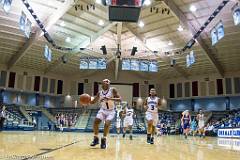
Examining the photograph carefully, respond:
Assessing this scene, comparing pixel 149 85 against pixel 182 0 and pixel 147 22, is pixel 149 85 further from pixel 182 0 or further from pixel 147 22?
pixel 182 0

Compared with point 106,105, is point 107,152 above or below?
below

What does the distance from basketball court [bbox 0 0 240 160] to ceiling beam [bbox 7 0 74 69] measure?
0.09m

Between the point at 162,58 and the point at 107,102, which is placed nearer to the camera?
the point at 107,102

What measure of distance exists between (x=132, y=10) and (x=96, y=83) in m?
29.9

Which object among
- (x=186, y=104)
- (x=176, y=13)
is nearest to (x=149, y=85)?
(x=186, y=104)

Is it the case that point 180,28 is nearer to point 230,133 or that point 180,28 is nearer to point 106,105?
point 230,133

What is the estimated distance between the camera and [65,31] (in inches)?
1024

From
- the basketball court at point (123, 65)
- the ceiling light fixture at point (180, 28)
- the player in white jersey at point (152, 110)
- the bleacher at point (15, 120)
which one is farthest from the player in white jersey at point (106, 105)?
the bleacher at point (15, 120)

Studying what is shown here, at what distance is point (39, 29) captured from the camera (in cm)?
2439

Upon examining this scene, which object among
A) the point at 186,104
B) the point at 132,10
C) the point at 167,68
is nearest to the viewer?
the point at 132,10

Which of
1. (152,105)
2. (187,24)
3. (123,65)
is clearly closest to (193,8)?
(187,24)

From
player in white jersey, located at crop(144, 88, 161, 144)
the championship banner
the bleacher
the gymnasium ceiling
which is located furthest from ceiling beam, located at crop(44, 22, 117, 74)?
player in white jersey, located at crop(144, 88, 161, 144)

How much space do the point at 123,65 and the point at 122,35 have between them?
299 cm

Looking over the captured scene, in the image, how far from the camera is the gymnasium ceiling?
21.8m
